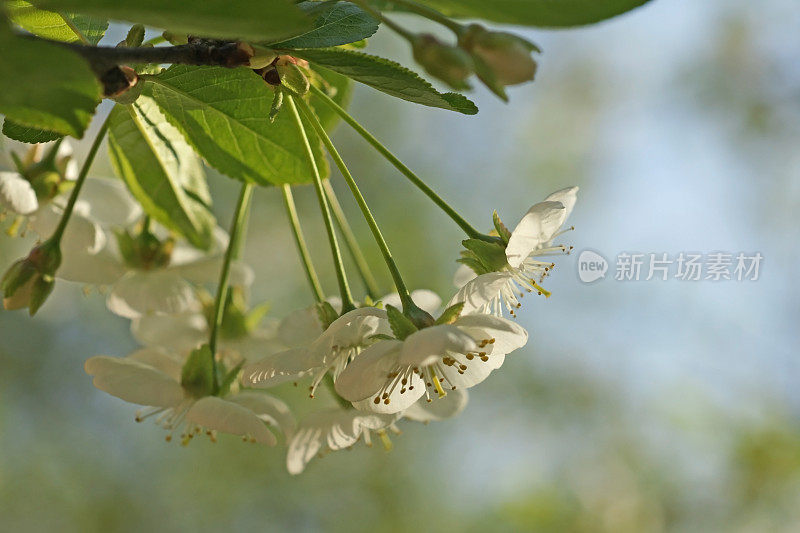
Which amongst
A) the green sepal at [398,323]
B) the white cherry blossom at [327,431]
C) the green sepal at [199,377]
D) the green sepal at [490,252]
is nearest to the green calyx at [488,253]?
the green sepal at [490,252]

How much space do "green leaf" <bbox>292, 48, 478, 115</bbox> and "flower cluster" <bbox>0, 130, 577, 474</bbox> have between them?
154mm

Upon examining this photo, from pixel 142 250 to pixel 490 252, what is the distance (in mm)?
497

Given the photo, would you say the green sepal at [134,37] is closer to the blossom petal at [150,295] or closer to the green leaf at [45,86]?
the green leaf at [45,86]

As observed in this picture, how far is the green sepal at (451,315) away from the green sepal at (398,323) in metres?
0.03

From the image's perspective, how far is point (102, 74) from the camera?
0.55m

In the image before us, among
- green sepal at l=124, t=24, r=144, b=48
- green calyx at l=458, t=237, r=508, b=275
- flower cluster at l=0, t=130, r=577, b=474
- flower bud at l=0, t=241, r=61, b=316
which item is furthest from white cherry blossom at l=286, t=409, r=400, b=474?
green sepal at l=124, t=24, r=144, b=48

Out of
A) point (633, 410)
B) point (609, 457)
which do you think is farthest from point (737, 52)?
point (609, 457)

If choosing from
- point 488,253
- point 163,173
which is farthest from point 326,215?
point 163,173

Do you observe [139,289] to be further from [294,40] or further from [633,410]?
[633,410]

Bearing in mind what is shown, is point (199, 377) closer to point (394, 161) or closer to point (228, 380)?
point (228, 380)

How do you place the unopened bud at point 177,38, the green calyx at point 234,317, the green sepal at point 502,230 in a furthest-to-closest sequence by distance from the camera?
the green calyx at point 234,317, the green sepal at point 502,230, the unopened bud at point 177,38

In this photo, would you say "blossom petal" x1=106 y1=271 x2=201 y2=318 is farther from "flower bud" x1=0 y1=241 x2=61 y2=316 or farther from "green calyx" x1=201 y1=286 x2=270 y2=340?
"flower bud" x1=0 y1=241 x2=61 y2=316

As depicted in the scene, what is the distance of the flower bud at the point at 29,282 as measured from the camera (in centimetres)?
81

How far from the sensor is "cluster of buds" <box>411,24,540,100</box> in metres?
0.48
